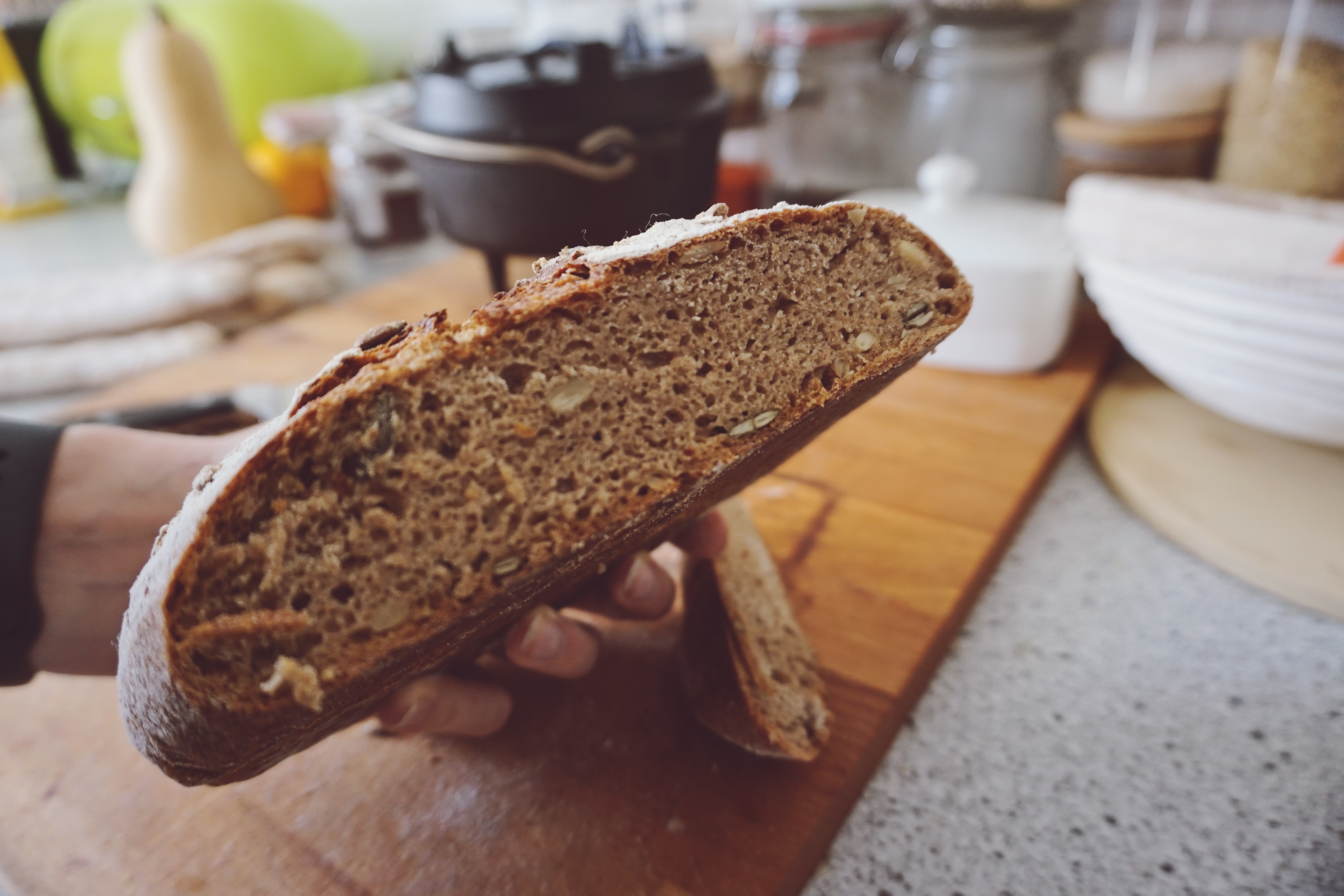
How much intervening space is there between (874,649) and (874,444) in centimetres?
34

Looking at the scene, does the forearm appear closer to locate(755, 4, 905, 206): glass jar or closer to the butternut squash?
locate(755, 4, 905, 206): glass jar

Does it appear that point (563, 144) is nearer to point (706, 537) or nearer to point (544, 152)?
point (544, 152)

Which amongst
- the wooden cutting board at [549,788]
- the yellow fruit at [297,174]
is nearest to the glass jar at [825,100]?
the wooden cutting board at [549,788]

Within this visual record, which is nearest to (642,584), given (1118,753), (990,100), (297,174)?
(1118,753)

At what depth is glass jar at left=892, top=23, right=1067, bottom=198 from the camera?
44.5 inches

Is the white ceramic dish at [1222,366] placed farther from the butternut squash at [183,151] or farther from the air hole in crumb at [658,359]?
the butternut squash at [183,151]

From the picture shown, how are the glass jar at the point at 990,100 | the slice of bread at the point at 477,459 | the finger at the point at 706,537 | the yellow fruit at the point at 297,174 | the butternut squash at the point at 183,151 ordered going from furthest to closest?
the yellow fruit at the point at 297,174 < the butternut squash at the point at 183,151 < the glass jar at the point at 990,100 < the finger at the point at 706,537 < the slice of bread at the point at 477,459

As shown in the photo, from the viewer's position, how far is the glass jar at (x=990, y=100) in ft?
3.71

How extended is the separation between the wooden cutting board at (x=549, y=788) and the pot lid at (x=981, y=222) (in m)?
0.36

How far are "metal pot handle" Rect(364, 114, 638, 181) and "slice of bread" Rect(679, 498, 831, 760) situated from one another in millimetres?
494

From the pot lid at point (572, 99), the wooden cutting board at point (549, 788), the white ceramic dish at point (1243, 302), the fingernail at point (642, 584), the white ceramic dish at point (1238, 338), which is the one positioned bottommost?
the wooden cutting board at point (549, 788)

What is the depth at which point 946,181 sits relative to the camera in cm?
→ 103

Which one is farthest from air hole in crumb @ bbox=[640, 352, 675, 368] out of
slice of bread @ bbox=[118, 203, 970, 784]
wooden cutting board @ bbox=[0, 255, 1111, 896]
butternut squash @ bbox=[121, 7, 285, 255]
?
butternut squash @ bbox=[121, 7, 285, 255]

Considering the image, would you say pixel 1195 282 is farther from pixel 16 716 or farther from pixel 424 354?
pixel 16 716
